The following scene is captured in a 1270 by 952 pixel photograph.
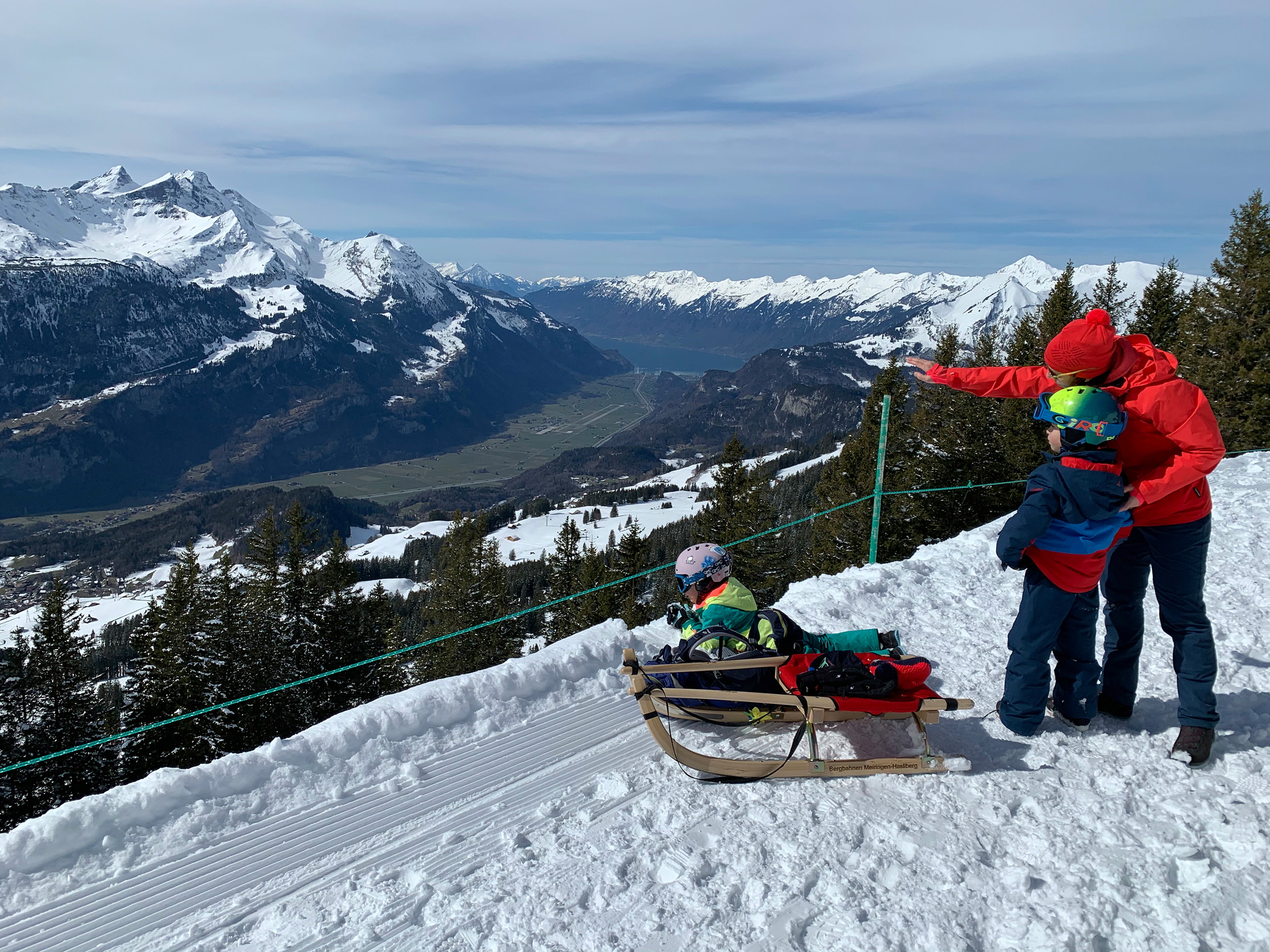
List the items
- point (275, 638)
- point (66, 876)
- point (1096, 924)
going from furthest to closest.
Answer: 1. point (275, 638)
2. point (66, 876)
3. point (1096, 924)

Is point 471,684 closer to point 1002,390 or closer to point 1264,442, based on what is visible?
point 1002,390

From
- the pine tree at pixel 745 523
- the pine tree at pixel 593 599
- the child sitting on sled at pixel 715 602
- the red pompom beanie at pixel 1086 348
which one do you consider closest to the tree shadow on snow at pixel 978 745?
the child sitting on sled at pixel 715 602

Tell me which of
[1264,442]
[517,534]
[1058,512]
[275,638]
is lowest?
[517,534]

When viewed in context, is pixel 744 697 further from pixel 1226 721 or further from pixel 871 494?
pixel 871 494

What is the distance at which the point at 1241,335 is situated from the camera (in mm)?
20828

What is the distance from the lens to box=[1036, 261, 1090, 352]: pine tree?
27.0 meters

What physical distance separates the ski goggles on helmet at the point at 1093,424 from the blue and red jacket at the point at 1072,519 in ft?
0.52

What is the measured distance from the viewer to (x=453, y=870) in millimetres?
3928

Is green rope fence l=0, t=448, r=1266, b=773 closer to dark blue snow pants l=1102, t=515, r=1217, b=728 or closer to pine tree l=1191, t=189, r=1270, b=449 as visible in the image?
dark blue snow pants l=1102, t=515, r=1217, b=728

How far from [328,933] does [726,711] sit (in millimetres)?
2895

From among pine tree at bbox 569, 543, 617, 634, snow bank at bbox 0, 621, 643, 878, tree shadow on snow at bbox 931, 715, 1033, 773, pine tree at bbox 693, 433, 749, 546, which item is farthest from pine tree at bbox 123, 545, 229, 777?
tree shadow on snow at bbox 931, 715, 1033, 773

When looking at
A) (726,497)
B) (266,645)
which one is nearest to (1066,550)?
(266,645)

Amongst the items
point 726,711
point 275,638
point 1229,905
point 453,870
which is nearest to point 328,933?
point 453,870

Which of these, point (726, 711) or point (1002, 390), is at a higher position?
point (1002, 390)
